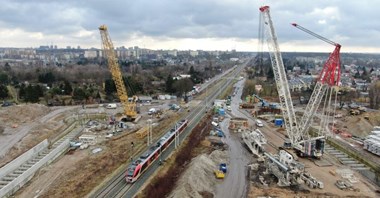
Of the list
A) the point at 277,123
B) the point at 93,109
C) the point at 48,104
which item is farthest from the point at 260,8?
the point at 48,104

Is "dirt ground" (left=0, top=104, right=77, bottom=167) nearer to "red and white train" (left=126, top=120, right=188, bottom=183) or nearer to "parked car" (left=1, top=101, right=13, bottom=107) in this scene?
"parked car" (left=1, top=101, right=13, bottom=107)

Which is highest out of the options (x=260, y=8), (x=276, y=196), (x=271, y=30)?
(x=260, y=8)

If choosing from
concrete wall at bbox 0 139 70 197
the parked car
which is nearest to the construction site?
concrete wall at bbox 0 139 70 197

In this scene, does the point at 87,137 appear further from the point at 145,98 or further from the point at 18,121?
the point at 145,98

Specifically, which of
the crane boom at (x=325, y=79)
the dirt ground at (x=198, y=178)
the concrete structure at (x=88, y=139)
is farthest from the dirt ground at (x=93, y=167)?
the crane boom at (x=325, y=79)

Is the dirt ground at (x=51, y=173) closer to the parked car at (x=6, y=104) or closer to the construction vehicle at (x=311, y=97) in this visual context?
the construction vehicle at (x=311, y=97)

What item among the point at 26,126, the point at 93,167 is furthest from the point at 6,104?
the point at 93,167
